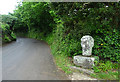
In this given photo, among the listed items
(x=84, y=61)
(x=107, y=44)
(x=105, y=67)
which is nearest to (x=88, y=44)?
(x=84, y=61)

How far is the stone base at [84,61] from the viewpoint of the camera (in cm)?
446

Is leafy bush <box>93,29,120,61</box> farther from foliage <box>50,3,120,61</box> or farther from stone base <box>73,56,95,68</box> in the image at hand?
stone base <box>73,56,95,68</box>

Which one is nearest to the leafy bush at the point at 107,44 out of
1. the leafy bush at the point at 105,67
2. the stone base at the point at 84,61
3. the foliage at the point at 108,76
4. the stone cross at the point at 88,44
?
the leafy bush at the point at 105,67

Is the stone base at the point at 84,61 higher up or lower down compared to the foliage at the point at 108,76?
higher up

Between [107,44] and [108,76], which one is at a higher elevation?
[107,44]

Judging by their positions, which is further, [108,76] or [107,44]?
[107,44]

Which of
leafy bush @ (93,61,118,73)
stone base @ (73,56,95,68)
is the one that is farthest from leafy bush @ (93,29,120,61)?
stone base @ (73,56,95,68)

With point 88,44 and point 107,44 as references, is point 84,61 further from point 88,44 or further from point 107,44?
point 107,44

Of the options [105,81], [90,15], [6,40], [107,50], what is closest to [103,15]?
[90,15]

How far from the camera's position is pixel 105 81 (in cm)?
358

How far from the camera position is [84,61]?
15.1ft

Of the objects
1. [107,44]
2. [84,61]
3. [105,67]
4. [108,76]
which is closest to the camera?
[108,76]

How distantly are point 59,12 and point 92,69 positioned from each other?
3905mm

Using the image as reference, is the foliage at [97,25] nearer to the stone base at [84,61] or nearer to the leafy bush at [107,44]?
the leafy bush at [107,44]
